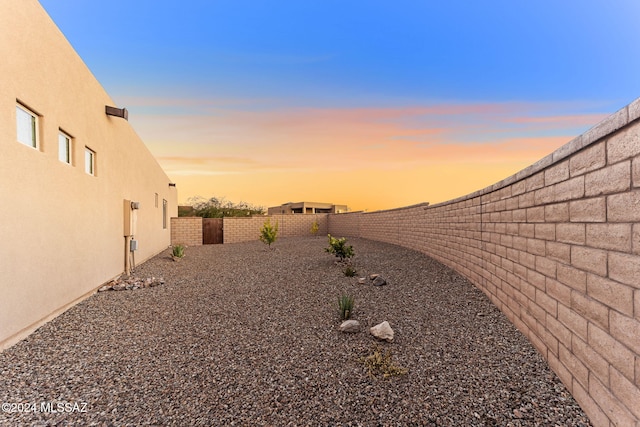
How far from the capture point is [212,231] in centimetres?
2089

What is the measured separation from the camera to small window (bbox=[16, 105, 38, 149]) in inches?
168

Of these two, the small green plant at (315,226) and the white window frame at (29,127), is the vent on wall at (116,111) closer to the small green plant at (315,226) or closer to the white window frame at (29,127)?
the white window frame at (29,127)

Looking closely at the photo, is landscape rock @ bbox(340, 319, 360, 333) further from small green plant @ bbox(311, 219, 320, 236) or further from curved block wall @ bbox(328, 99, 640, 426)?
small green plant @ bbox(311, 219, 320, 236)

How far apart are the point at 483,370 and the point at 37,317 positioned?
5.70 m

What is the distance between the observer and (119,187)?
328 inches

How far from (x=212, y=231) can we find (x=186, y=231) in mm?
1574

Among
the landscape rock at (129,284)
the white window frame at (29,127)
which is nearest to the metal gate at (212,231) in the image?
the landscape rock at (129,284)

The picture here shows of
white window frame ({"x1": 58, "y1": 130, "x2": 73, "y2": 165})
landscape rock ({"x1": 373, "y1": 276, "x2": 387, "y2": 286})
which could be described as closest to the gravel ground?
landscape rock ({"x1": 373, "y1": 276, "x2": 387, "y2": 286})

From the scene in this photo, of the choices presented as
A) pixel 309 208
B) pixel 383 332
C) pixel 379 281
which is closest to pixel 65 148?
pixel 383 332

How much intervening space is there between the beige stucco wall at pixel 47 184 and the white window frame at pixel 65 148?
0.25 ft

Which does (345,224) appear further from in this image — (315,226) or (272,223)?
(272,223)

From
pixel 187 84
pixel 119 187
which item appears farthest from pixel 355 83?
pixel 119 187

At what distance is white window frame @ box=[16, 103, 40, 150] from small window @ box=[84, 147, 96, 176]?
1737 mm

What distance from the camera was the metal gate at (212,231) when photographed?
20.7 meters
